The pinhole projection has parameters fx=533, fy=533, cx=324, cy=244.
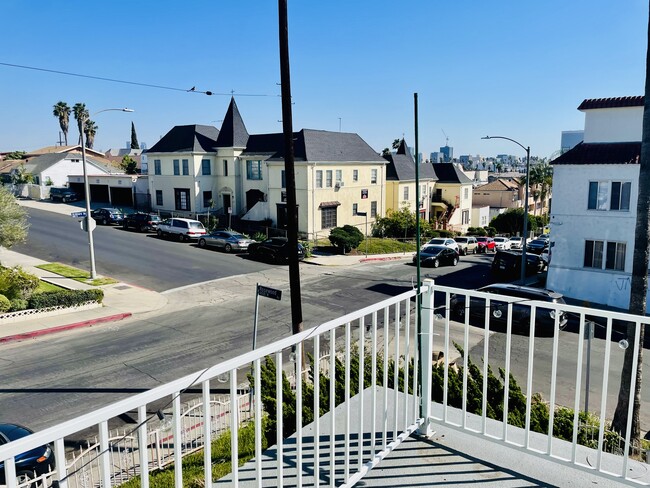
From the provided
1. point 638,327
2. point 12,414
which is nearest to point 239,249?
point 12,414

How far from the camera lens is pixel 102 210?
4472 cm

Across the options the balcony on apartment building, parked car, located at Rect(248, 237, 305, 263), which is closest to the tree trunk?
the balcony on apartment building

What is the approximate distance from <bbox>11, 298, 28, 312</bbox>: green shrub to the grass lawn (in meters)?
5.01

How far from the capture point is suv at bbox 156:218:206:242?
38000 mm

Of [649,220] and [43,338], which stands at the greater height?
[649,220]

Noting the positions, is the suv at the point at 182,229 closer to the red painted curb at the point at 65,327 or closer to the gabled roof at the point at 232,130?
the gabled roof at the point at 232,130

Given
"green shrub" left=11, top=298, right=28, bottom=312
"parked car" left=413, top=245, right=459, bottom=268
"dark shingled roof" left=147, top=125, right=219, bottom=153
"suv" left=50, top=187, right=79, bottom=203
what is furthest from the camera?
"suv" left=50, top=187, right=79, bottom=203

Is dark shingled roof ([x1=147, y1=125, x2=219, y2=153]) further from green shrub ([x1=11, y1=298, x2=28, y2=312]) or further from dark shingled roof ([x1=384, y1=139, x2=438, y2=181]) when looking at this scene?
green shrub ([x1=11, y1=298, x2=28, y2=312])

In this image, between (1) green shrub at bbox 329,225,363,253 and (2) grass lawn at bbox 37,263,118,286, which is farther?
(1) green shrub at bbox 329,225,363,253

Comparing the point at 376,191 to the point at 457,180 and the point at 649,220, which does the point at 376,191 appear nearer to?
the point at 457,180

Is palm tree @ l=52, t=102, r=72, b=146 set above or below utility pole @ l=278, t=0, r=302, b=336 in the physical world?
above

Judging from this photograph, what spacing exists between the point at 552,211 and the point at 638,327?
79.6 ft

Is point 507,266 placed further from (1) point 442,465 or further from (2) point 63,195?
(2) point 63,195

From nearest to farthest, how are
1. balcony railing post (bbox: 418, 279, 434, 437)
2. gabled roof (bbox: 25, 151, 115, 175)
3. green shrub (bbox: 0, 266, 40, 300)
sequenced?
balcony railing post (bbox: 418, 279, 434, 437) < green shrub (bbox: 0, 266, 40, 300) < gabled roof (bbox: 25, 151, 115, 175)
